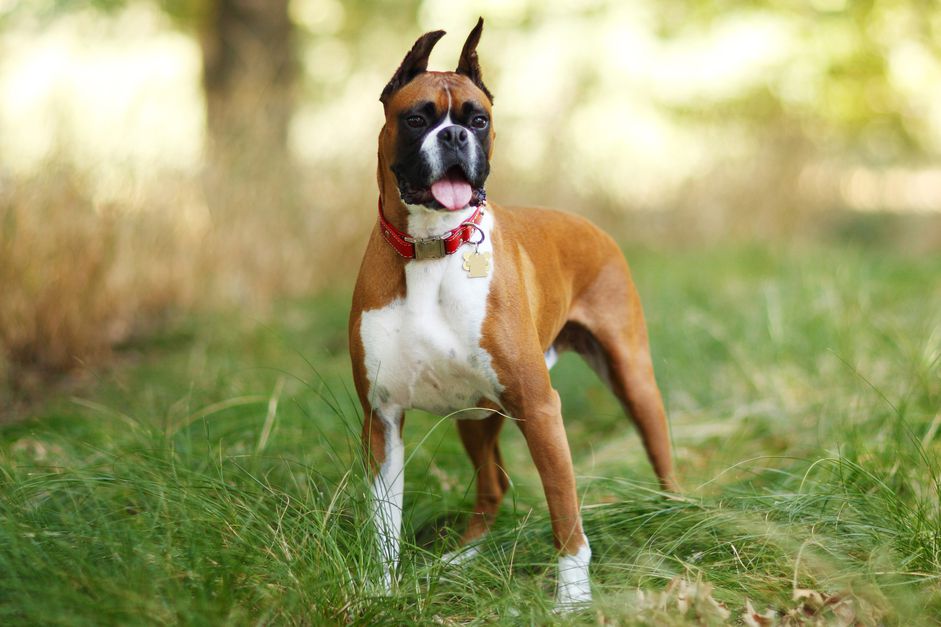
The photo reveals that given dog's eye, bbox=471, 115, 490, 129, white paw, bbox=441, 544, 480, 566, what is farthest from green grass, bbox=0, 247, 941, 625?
dog's eye, bbox=471, 115, 490, 129

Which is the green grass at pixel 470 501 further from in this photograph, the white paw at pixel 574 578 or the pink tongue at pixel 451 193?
the pink tongue at pixel 451 193

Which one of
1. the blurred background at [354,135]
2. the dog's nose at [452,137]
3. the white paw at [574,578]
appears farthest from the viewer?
the blurred background at [354,135]

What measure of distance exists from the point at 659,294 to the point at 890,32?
10.0 m

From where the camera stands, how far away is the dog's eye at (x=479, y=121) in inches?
117

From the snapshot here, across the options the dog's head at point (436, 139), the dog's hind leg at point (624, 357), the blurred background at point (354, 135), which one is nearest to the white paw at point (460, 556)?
the dog's hind leg at point (624, 357)

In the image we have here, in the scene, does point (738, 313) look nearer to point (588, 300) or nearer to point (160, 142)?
point (588, 300)

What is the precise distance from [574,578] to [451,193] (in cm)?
129

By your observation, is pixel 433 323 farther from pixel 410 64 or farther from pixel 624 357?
pixel 624 357

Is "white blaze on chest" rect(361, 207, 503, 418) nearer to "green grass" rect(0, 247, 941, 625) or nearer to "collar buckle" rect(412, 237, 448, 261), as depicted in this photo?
"collar buckle" rect(412, 237, 448, 261)

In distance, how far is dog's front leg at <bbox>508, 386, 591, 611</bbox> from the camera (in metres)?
3.05

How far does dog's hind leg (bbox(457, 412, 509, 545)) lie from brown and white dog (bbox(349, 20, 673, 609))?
530 mm

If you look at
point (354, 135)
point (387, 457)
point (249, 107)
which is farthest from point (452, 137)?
point (354, 135)

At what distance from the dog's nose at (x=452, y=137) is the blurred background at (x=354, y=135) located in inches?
71.9

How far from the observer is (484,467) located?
12.5 ft
